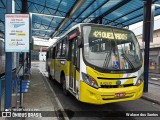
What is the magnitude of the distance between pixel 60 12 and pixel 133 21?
6.24m

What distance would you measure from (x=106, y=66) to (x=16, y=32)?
2.80 m

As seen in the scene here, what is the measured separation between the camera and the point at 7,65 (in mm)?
5789

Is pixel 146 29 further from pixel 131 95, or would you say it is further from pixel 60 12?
pixel 60 12

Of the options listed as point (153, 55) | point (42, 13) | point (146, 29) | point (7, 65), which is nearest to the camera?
point (7, 65)

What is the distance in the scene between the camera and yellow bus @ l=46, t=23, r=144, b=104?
6152mm

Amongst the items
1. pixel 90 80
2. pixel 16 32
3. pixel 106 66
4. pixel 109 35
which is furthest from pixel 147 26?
pixel 16 32

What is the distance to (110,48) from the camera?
6.66 meters

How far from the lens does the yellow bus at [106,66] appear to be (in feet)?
20.2

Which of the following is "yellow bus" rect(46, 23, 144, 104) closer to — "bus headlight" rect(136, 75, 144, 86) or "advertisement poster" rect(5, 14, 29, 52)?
"bus headlight" rect(136, 75, 144, 86)

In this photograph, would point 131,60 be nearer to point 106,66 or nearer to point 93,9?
point 106,66

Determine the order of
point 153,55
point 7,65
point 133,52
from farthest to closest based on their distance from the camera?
1. point 153,55
2. point 133,52
3. point 7,65

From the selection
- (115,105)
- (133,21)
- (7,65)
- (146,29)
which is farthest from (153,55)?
(7,65)

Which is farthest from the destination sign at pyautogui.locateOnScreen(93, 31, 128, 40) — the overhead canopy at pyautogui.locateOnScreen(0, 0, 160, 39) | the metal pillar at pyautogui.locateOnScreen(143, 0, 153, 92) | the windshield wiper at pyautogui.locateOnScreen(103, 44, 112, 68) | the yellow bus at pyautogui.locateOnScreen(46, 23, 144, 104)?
the overhead canopy at pyautogui.locateOnScreen(0, 0, 160, 39)

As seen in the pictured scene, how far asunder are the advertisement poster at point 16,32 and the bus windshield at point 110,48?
1839mm
